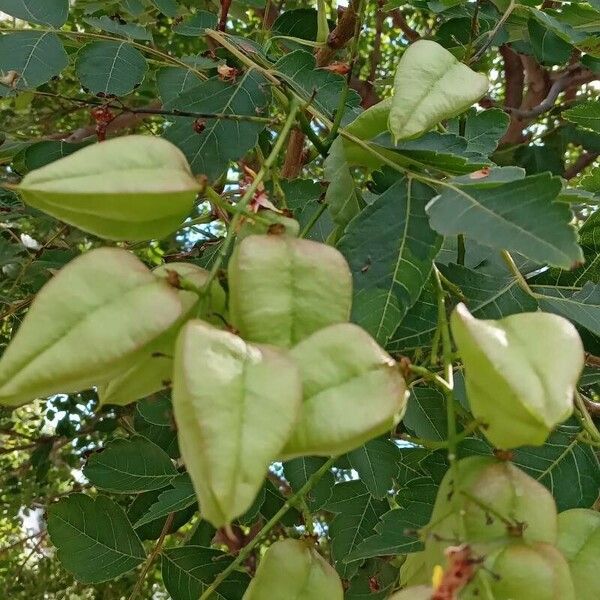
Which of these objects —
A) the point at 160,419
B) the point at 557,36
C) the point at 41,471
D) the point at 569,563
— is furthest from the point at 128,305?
the point at 41,471

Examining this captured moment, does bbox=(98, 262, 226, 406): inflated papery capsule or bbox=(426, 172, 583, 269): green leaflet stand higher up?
bbox=(426, 172, 583, 269): green leaflet

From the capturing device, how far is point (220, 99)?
1.36 meters

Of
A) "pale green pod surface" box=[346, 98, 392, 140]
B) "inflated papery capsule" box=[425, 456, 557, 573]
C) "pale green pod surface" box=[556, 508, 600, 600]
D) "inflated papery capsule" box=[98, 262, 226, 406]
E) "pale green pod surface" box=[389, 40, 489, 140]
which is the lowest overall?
"pale green pod surface" box=[556, 508, 600, 600]

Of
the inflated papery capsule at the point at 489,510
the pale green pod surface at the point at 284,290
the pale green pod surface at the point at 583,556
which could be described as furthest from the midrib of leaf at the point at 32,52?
the pale green pod surface at the point at 583,556

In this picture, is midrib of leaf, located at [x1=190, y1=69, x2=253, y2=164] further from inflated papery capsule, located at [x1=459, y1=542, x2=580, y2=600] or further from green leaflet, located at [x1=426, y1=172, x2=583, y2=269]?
inflated papery capsule, located at [x1=459, y1=542, x2=580, y2=600]

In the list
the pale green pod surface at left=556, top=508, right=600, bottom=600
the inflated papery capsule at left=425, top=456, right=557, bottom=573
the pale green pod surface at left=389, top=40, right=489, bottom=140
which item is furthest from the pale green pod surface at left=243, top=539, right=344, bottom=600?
the pale green pod surface at left=389, top=40, right=489, bottom=140

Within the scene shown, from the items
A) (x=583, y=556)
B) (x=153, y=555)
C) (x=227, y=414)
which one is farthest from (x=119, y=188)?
(x=153, y=555)

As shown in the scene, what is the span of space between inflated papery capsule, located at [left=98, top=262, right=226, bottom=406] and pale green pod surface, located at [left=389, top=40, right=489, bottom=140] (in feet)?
1.04

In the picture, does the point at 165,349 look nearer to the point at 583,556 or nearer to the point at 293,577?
the point at 293,577

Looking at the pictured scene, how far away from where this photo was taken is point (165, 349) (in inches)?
34.0

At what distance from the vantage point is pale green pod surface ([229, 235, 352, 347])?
2.88 ft

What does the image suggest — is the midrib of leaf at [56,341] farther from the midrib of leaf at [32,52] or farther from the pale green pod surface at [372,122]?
the midrib of leaf at [32,52]

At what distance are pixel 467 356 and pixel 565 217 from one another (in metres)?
0.20

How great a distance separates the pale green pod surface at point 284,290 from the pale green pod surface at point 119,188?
0.10 meters
